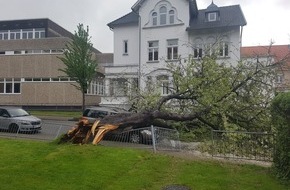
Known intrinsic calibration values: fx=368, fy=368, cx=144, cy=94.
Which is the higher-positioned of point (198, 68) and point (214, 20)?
point (214, 20)

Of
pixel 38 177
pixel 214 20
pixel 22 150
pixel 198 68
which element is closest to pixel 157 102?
pixel 198 68

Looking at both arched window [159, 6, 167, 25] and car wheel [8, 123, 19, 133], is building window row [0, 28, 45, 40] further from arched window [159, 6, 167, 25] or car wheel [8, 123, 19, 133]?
car wheel [8, 123, 19, 133]

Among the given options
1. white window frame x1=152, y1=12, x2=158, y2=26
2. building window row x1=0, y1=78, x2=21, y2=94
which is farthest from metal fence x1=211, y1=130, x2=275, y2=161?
building window row x1=0, y1=78, x2=21, y2=94

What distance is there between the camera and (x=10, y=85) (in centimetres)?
3934

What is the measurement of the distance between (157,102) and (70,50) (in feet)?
60.7

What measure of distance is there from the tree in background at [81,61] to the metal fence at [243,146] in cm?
2026

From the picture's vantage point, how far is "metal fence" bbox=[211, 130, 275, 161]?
1099 centimetres

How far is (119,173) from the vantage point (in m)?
9.05

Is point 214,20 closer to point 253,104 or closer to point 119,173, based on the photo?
point 253,104

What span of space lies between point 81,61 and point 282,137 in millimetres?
23741

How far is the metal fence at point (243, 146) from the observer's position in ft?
36.1

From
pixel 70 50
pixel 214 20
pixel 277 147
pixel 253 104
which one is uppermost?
pixel 214 20

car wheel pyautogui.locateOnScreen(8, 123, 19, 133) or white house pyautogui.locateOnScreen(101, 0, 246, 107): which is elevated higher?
white house pyautogui.locateOnScreen(101, 0, 246, 107)

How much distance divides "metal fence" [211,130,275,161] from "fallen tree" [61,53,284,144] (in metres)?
1.21
